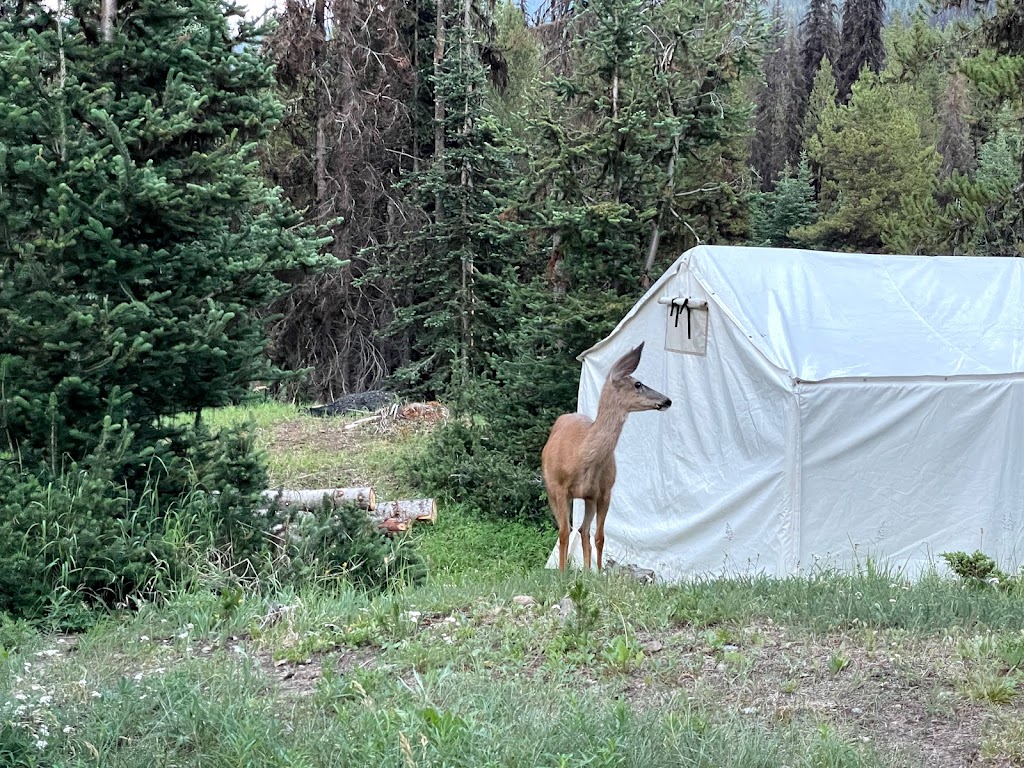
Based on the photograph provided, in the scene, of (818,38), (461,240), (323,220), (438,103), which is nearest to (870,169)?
(438,103)

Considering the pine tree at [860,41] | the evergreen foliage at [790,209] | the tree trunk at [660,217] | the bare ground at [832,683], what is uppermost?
the pine tree at [860,41]

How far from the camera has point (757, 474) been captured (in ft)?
→ 25.2

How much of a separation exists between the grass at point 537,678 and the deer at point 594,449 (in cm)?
141

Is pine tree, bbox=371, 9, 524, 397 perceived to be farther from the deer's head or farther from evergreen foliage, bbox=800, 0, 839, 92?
evergreen foliage, bbox=800, 0, 839, 92

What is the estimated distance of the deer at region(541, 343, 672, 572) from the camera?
658cm

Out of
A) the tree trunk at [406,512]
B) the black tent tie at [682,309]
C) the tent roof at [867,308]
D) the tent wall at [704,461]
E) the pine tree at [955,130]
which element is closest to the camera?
the tent wall at [704,461]

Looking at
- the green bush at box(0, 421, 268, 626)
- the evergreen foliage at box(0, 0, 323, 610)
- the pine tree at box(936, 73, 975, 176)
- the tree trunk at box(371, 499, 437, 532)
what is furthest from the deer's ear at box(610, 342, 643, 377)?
the pine tree at box(936, 73, 975, 176)

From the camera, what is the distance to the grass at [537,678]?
2969 millimetres

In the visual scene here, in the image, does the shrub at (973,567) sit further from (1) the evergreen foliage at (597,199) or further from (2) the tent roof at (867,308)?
(1) the evergreen foliage at (597,199)

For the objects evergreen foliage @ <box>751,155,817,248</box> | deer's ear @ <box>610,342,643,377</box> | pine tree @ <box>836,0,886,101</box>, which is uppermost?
pine tree @ <box>836,0,886,101</box>

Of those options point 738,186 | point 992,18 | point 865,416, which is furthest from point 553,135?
point 992,18

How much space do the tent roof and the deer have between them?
160cm

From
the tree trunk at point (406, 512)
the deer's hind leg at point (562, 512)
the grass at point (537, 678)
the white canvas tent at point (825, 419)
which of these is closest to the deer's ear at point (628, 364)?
the deer's hind leg at point (562, 512)

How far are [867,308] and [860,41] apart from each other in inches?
A: 1838
